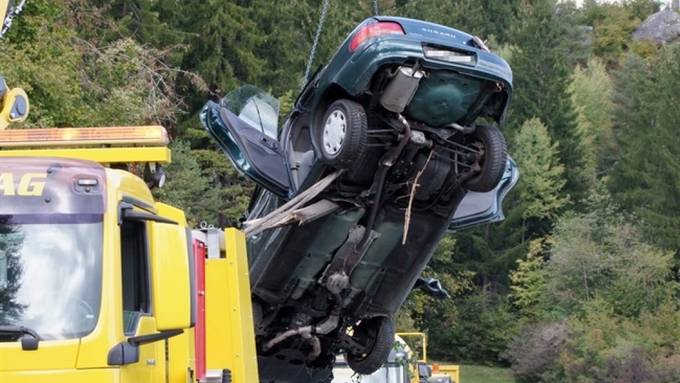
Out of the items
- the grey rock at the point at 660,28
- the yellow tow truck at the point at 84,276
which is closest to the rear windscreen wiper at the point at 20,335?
the yellow tow truck at the point at 84,276

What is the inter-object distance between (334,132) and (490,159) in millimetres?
1070

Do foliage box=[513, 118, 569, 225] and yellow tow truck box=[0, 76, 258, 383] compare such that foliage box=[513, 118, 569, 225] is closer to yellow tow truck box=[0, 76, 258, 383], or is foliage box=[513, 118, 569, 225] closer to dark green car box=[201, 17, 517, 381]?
dark green car box=[201, 17, 517, 381]

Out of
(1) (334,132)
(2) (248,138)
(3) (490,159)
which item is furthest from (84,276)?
(2) (248,138)

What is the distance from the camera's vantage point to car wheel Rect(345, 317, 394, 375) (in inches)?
385

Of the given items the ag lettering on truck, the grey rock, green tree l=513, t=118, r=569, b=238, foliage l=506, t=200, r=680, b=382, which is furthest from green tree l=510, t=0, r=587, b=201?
the ag lettering on truck

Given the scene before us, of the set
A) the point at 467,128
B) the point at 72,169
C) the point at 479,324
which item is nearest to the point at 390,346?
the point at 467,128

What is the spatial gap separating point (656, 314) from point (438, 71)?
40.3m

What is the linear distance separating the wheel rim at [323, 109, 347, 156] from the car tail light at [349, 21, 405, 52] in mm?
448

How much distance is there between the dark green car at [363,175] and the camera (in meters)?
8.23

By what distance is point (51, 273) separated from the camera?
5469 millimetres

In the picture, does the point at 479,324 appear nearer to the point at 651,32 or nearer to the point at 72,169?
the point at 651,32

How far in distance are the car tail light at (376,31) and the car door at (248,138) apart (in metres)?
1.33

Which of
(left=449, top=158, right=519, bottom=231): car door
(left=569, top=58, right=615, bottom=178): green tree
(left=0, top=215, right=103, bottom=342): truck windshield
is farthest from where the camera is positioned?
(left=569, top=58, right=615, bottom=178): green tree

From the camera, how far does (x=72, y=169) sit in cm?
570
